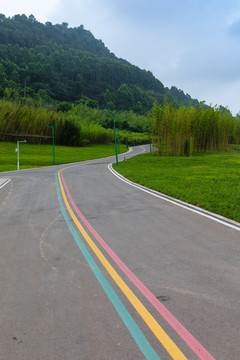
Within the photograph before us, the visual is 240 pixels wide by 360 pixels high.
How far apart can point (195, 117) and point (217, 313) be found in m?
45.1

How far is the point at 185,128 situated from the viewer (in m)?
45.2

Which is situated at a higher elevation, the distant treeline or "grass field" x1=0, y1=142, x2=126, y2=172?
the distant treeline

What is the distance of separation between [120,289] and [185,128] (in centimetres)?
4281

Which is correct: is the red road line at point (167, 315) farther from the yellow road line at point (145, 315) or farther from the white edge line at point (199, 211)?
the white edge line at point (199, 211)

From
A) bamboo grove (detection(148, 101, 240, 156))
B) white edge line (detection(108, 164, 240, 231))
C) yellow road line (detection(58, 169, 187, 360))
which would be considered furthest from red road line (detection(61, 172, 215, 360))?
bamboo grove (detection(148, 101, 240, 156))

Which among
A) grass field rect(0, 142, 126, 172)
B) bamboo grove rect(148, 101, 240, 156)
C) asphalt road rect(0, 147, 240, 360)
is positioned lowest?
asphalt road rect(0, 147, 240, 360)

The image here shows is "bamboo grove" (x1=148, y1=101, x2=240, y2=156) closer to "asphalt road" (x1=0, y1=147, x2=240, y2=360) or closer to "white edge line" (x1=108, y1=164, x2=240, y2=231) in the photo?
"white edge line" (x1=108, y1=164, x2=240, y2=231)

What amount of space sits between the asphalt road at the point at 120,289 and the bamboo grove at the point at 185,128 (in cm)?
3695

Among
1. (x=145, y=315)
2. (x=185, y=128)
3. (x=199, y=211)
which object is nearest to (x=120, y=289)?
(x=145, y=315)

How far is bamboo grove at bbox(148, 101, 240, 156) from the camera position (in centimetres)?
4488

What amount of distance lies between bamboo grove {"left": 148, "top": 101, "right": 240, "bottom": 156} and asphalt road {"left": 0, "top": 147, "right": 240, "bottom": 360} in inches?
1455

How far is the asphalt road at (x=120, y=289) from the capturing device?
3371 mm

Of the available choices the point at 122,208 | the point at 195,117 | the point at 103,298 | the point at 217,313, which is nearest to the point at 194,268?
the point at 217,313

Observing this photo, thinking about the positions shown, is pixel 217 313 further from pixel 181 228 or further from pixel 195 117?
pixel 195 117
